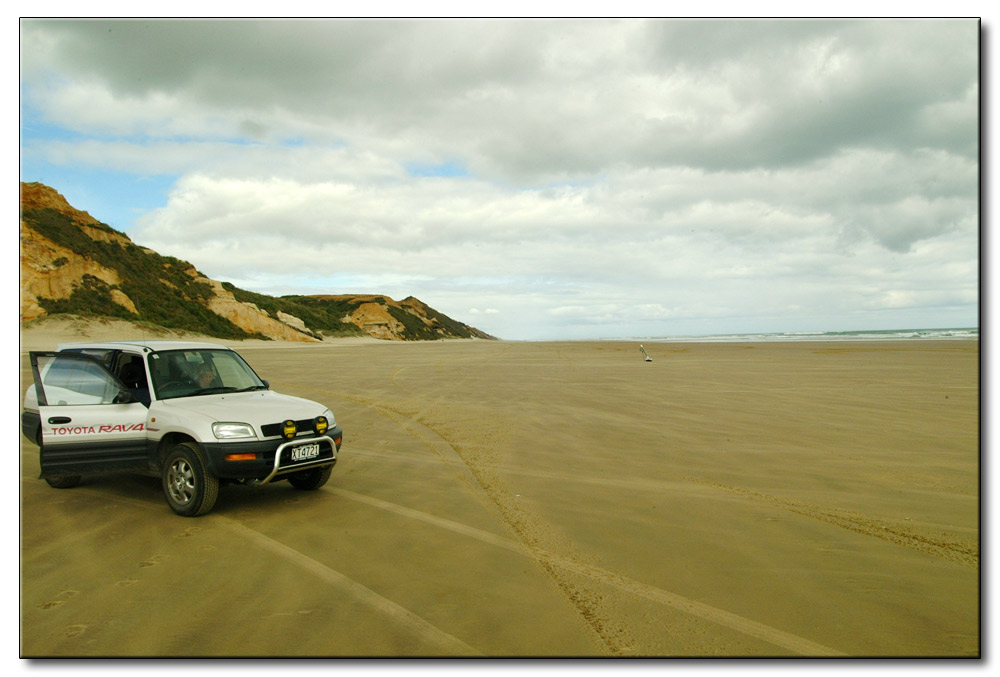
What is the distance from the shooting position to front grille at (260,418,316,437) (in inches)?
219

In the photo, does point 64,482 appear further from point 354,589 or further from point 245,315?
point 245,315

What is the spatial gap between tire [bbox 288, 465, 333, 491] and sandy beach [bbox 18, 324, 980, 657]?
0.40 ft

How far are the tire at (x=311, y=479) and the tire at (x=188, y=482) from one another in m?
1.09

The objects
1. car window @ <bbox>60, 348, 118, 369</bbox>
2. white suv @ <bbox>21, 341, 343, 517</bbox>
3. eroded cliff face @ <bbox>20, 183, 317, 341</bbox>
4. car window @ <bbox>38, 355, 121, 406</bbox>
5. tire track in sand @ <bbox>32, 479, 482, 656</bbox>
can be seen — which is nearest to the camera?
tire track in sand @ <bbox>32, 479, 482, 656</bbox>

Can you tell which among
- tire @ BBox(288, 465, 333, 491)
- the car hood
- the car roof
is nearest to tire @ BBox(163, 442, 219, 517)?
the car hood

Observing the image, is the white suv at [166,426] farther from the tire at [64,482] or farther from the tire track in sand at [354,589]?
the tire track in sand at [354,589]

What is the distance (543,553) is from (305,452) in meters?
2.72

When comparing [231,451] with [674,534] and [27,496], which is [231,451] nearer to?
[27,496]

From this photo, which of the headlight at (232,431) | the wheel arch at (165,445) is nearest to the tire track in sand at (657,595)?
the headlight at (232,431)

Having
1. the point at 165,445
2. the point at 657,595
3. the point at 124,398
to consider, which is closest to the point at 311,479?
the point at 165,445

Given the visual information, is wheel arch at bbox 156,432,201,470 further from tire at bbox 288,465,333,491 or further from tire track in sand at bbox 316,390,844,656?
tire track in sand at bbox 316,390,844,656

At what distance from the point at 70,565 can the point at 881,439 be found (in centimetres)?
1062

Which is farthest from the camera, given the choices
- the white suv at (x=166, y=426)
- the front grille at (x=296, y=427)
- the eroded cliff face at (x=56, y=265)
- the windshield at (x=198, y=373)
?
the eroded cliff face at (x=56, y=265)

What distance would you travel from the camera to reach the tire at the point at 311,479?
21.3 feet
